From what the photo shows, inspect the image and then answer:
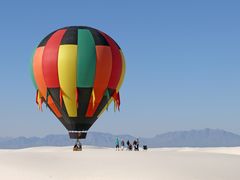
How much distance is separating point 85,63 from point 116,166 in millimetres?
13110

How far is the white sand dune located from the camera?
89.8ft

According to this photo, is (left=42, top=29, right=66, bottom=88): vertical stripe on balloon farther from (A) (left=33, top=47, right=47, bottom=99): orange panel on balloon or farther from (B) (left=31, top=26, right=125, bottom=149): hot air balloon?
(A) (left=33, top=47, right=47, bottom=99): orange panel on balloon

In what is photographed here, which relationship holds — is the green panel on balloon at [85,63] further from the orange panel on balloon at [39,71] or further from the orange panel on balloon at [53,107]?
the orange panel on balloon at [39,71]

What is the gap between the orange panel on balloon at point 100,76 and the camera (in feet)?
134

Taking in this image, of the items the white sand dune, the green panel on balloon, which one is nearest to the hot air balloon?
the green panel on balloon

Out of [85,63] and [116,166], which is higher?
[85,63]

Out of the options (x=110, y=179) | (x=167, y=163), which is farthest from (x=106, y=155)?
(x=110, y=179)

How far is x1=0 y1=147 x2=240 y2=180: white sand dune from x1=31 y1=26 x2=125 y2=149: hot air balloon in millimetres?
6522

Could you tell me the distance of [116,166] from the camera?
29312 mm

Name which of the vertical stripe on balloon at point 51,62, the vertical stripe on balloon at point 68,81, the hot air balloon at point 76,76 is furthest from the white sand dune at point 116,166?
the vertical stripe on balloon at point 51,62

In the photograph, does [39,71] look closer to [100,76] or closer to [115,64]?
[100,76]

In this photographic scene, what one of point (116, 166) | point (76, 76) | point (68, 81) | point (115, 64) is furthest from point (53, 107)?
point (116, 166)

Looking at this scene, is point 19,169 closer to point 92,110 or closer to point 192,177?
point 192,177

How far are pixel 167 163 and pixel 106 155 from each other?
4.68m
